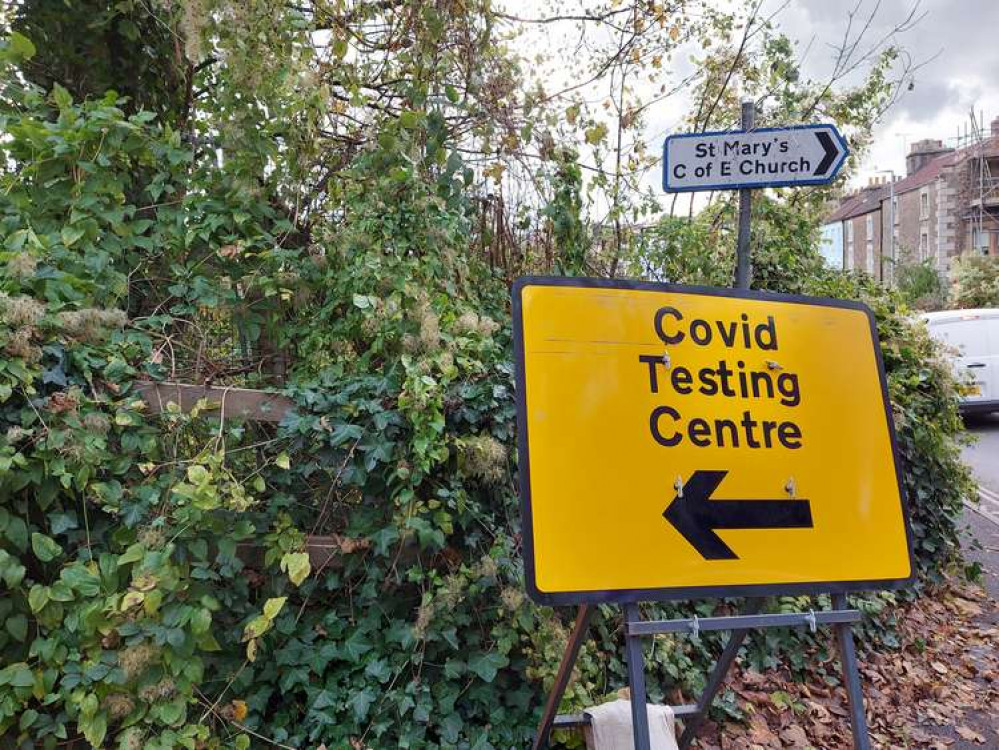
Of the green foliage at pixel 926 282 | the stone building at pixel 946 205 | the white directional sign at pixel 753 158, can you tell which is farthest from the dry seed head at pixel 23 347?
the stone building at pixel 946 205

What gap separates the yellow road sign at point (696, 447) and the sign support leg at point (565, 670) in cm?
21

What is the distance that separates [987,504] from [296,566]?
24.6 feet

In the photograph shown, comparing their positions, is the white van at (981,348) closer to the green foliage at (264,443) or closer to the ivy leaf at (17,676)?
the green foliage at (264,443)

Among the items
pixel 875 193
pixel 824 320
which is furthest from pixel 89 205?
pixel 875 193

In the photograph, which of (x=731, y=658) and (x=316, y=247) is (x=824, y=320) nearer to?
(x=731, y=658)

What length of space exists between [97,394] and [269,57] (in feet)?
5.83

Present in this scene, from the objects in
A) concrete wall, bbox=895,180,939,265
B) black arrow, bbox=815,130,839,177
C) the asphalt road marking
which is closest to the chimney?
concrete wall, bbox=895,180,939,265

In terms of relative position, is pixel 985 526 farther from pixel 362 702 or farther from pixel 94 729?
pixel 94 729

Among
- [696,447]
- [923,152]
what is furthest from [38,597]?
[923,152]

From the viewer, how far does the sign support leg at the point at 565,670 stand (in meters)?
2.06

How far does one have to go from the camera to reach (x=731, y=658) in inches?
90.9

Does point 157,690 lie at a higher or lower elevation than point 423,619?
lower

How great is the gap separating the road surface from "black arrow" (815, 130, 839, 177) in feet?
9.40

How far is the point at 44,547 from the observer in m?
2.35
